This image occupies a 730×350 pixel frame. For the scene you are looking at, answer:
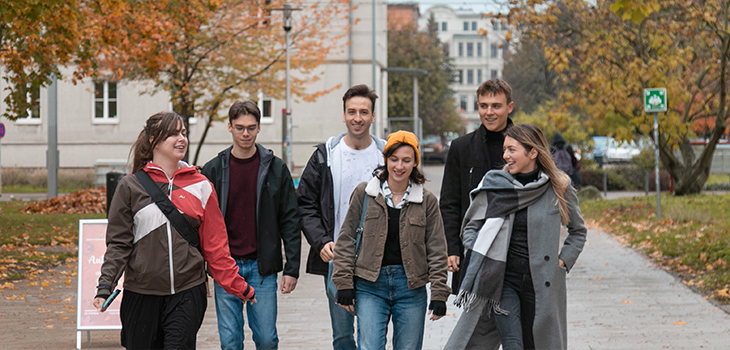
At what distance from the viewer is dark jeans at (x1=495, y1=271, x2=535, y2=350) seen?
4.94 m

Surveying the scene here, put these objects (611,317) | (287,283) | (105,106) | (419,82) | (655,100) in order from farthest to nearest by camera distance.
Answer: (419,82)
(105,106)
(655,100)
(611,317)
(287,283)

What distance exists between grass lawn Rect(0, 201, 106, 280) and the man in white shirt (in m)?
7.32

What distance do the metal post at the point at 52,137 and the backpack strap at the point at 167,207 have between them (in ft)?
68.0

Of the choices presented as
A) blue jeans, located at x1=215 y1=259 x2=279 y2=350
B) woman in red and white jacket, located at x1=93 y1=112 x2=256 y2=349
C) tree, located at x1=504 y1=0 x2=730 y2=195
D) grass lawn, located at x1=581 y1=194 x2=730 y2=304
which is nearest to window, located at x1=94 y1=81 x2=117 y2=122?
tree, located at x1=504 y1=0 x2=730 y2=195

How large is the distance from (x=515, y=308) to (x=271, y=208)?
5.21 feet

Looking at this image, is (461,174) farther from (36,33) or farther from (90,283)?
(36,33)

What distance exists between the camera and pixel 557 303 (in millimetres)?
4910

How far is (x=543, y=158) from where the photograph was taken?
4.99m

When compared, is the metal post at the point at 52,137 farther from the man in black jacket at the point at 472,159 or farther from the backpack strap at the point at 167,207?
the backpack strap at the point at 167,207

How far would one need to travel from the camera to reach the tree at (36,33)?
11953 mm

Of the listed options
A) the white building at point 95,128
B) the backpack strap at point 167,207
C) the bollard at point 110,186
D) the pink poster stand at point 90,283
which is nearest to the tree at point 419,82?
the white building at point 95,128

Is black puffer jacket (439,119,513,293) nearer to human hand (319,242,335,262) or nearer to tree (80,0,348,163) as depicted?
human hand (319,242,335,262)

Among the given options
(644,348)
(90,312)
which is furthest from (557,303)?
(90,312)

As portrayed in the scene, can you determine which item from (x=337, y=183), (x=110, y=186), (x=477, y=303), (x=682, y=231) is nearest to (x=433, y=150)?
(x=682, y=231)
